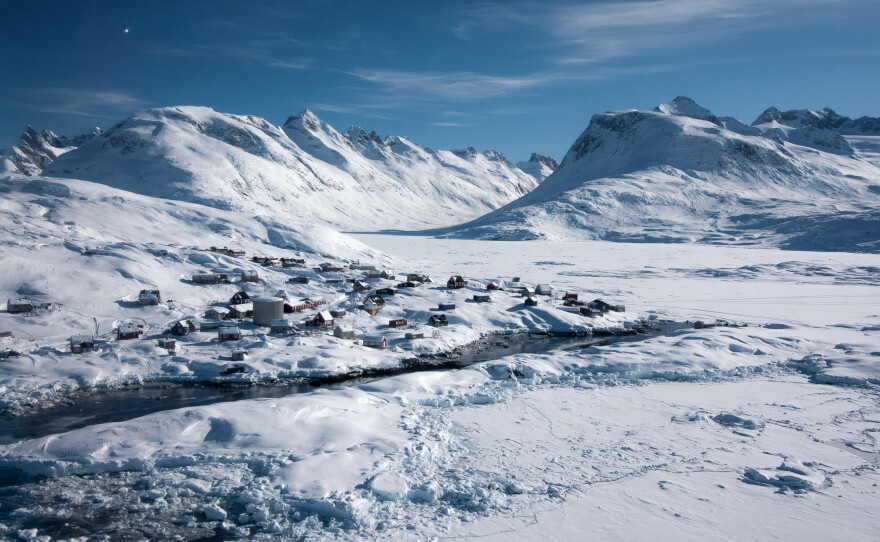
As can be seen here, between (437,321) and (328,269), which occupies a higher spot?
(328,269)

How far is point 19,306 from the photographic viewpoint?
1196 inches

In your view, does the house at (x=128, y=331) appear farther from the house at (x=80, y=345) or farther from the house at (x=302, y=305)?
the house at (x=302, y=305)

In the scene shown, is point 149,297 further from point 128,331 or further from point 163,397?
point 163,397

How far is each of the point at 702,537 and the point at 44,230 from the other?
52207 mm

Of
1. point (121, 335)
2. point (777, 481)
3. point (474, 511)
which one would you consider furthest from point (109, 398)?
point (777, 481)

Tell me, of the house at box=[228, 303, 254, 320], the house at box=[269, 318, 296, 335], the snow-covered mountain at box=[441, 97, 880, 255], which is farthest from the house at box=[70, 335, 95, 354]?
the snow-covered mountain at box=[441, 97, 880, 255]

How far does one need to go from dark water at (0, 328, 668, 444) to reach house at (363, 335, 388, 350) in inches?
85.4

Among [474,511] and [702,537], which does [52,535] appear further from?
[702,537]

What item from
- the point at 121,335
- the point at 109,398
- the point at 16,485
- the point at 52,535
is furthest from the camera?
the point at 121,335

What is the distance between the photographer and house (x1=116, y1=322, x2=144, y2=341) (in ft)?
94.4

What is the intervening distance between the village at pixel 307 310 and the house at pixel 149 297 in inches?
2.2

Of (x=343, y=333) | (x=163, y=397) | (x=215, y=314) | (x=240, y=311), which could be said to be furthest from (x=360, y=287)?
(x=163, y=397)

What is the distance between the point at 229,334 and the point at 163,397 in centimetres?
737

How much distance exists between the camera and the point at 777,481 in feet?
49.9
